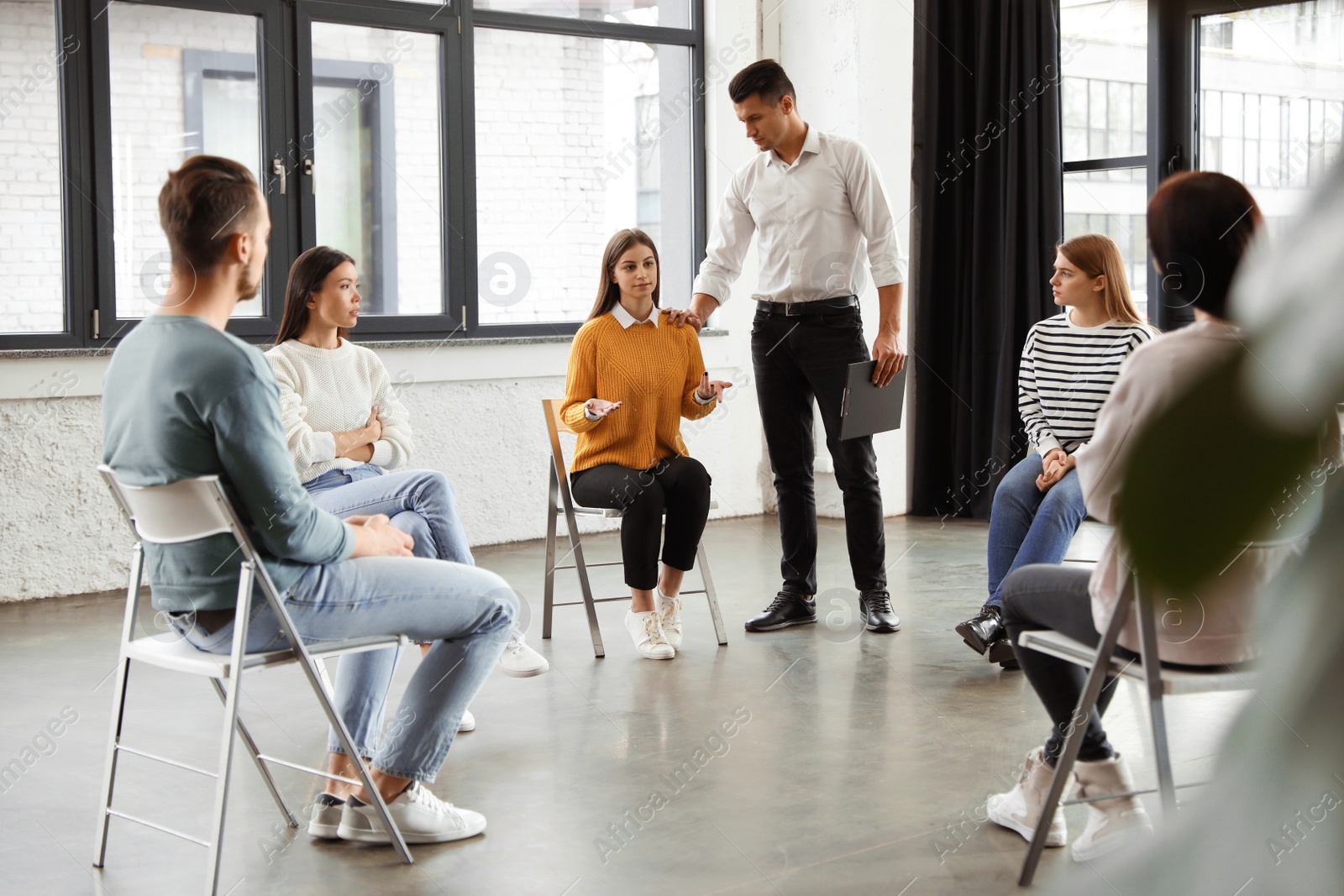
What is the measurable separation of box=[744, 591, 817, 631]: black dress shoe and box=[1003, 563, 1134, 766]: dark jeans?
5.09ft

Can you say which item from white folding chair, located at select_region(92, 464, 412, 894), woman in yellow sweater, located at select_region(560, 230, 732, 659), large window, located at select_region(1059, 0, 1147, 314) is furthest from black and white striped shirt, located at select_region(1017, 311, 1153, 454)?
large window, located at select_region(1059, 0, 1147, 314)

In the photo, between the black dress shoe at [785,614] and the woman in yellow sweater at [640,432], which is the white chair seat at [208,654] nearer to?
the woman in yellow sweater at [640,432]

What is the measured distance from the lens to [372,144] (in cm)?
498

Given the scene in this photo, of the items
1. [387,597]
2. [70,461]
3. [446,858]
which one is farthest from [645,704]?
[70,461]

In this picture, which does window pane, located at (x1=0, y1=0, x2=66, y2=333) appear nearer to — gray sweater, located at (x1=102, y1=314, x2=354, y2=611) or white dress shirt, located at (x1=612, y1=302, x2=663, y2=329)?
white dress shirt, located at (x1=612, y1=302, x2=663, y2=329)

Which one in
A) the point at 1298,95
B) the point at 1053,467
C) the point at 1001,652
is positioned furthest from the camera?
the point at 1001,652

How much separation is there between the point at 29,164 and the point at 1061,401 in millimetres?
3388

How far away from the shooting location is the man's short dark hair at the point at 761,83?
11.1 ft

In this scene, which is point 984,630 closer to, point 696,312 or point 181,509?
point 696,312

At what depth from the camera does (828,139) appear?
352cm

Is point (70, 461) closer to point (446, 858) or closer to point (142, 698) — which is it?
point (142, 698)

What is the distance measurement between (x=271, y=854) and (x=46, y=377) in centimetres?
258

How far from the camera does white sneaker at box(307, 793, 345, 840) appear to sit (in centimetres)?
221

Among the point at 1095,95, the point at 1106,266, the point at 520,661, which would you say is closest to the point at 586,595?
the point at 520,661
